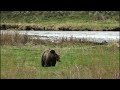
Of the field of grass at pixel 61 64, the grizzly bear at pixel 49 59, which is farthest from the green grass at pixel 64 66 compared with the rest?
the grizzly bear at pixel 49 59

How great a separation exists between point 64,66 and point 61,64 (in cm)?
47

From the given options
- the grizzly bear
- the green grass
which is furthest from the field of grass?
the grizzly bear

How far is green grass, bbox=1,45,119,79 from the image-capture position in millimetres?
8430

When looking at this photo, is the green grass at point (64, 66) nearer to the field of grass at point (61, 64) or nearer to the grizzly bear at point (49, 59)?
the field of grass at point (61, 64)

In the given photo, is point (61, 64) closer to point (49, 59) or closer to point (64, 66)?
point (64, 66)

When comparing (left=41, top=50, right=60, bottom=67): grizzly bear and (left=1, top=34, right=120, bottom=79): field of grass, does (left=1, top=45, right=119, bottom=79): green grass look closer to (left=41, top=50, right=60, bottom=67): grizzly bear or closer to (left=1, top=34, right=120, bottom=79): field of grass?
(left=1, top=34, right=120, bottom=79): field of grass

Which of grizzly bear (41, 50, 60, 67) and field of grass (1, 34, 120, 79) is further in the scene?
grizzly bear (41, 50, 60, 67)

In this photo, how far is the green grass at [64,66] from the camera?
843 centimetres

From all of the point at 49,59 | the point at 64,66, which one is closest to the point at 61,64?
the point at 64,66

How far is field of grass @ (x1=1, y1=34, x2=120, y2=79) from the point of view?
27.8 ft

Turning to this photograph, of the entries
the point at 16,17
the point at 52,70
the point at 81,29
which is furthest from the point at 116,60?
the point at 16,17

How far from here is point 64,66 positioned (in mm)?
10906
